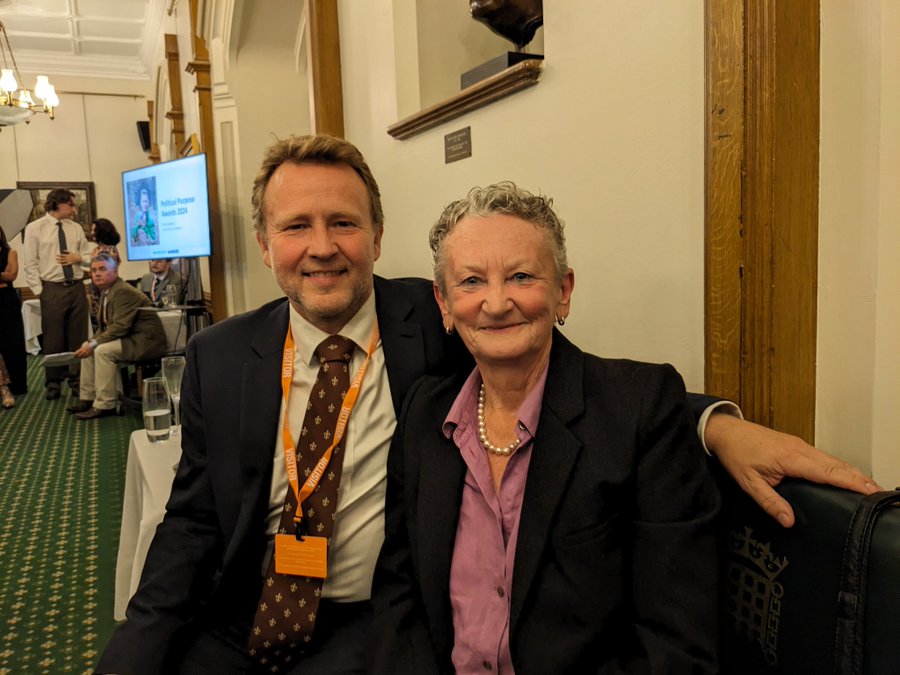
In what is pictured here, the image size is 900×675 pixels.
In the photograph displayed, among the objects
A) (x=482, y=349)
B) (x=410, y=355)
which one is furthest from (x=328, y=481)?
(x=482, y=349)

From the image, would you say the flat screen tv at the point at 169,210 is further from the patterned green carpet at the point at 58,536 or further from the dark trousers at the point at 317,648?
the dark trousers at the point at 317,648

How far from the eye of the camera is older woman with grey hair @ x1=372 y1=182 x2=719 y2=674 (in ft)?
3.43

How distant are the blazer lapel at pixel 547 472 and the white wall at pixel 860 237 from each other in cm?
48

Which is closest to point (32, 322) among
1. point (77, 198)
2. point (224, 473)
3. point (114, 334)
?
point (77, 198)

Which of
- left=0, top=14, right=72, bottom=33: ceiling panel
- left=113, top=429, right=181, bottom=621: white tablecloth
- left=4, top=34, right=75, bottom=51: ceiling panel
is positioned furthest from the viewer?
left=4, top=34, right=75, bottom=51: ceiling panel

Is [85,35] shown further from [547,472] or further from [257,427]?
[547,472]

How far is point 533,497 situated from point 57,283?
6.78 m

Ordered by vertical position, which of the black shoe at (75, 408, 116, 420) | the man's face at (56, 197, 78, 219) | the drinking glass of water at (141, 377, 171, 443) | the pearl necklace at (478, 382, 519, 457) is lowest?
the black shoe at (75, 408, 116, 420)

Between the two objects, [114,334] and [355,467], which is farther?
[114,334]

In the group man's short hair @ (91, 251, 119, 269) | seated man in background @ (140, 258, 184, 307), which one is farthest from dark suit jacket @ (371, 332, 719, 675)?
seated man in background @ (140, 258, 184, 307)

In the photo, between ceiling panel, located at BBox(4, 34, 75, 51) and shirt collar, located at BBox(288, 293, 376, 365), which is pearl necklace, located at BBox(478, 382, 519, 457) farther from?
ceiling panel, located at BBox(4, 34, 75, 51)

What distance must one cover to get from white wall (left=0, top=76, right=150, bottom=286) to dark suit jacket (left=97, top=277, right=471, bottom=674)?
33.2 ft

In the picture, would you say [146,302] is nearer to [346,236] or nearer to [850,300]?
[346,236]

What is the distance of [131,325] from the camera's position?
5.31 meters
